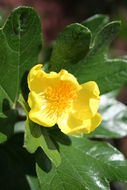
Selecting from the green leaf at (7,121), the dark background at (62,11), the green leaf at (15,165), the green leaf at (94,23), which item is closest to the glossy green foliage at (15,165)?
the green leaf at (15,165)

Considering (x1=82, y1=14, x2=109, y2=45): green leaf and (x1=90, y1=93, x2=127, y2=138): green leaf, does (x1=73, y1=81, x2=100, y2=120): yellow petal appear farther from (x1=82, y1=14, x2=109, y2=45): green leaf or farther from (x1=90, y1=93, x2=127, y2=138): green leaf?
(x1=82, y1=14, x2=109, y2=45): green leaf

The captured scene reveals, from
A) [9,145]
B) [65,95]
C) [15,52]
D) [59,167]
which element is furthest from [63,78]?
[9,145]

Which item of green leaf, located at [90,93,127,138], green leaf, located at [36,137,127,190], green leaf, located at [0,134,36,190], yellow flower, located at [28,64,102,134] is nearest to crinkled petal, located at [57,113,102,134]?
yellow flower, located at [28,64,102,134]

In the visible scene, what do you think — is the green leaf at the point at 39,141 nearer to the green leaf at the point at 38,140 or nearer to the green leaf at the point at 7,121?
the green leaf at the point at 38,140

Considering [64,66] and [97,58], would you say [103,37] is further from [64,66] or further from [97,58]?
[64,66]

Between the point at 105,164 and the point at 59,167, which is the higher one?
the point at 59,167
